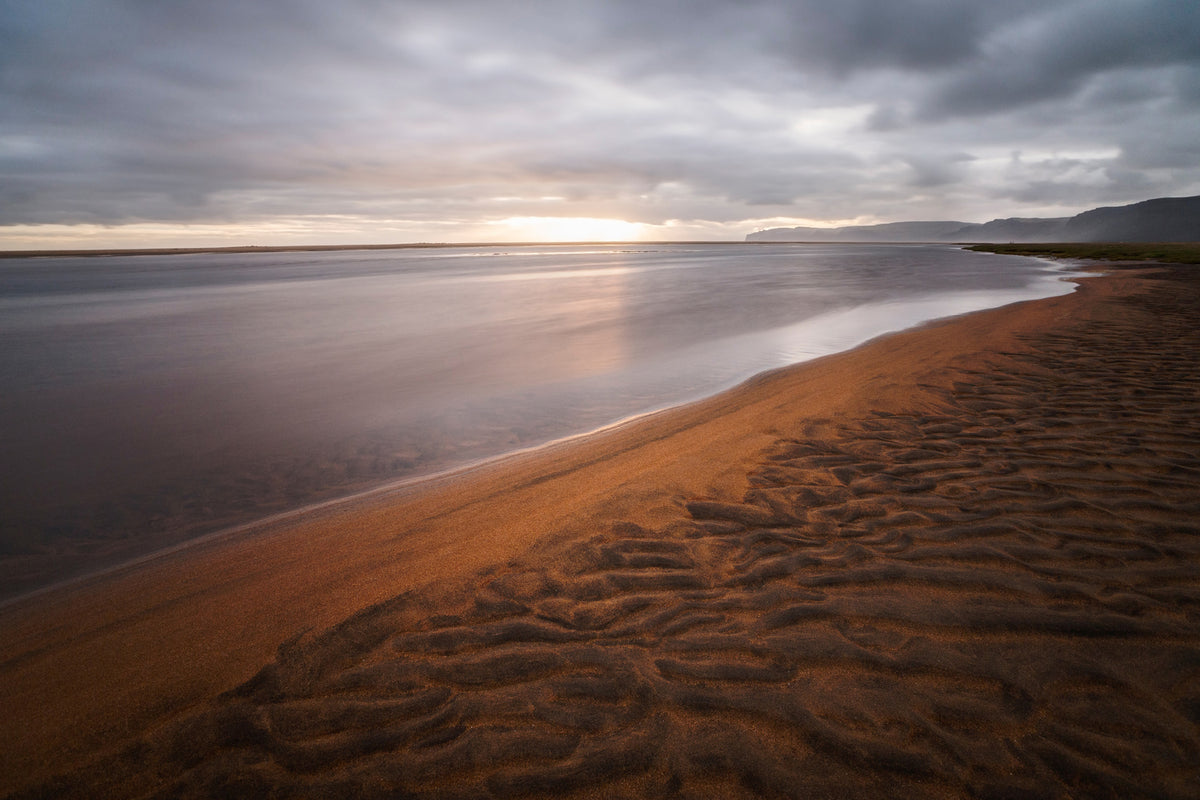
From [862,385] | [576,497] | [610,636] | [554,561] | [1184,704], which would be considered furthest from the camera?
[862,385]

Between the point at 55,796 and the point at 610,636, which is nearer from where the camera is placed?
the point at 55,796

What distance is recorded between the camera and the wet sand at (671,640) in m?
2.36

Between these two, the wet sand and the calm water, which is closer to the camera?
the wet sand

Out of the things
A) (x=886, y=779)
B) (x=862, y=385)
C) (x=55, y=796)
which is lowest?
(x=55, y=796)

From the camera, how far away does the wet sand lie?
236cm

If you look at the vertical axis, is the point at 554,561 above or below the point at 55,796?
above

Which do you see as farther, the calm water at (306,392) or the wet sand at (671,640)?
the calm water at (306,392)

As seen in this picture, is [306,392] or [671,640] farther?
[306,392]

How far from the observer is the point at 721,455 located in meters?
5.66

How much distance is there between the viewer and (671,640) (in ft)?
9.94

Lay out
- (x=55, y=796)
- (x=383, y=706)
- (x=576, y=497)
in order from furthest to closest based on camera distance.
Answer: (x=576, y=497), (x=383, y=706), (x=55, y=796)

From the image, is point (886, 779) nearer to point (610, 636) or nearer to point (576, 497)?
point (610, 636)

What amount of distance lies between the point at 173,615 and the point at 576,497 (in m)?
2.94

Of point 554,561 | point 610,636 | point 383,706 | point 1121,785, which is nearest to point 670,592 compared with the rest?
point 610,636
